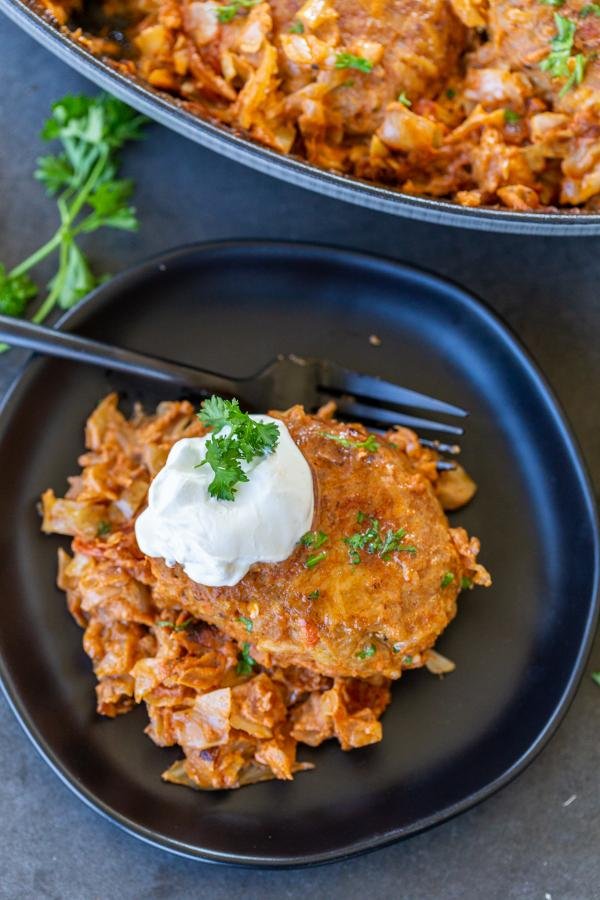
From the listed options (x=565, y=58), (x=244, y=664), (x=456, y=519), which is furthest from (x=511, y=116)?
(x=244, y=664)

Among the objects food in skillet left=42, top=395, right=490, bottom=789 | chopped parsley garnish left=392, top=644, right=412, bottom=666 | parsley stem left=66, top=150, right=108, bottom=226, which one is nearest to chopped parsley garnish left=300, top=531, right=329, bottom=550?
food in skillet left=42, top=395, right=490, bottom=789

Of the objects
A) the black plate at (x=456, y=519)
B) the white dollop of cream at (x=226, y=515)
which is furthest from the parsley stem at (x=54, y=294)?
the white dollop of cream at (x=226, y=515)

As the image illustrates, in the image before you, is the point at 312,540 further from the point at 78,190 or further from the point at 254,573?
the point at 78,190

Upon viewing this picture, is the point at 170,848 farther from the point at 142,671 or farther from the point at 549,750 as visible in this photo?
the point at 549,750

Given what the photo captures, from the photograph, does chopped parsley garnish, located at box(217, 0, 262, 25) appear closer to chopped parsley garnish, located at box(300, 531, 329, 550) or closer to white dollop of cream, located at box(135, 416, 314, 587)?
white dollop of cream, located at box(135, 416, 314, 587)

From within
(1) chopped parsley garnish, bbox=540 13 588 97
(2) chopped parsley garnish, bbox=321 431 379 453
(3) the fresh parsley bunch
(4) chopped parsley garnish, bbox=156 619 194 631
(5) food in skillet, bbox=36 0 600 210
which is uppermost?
(1) chopped parsley garnish, bbox=540 13 588 97
